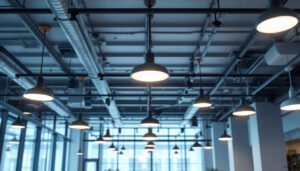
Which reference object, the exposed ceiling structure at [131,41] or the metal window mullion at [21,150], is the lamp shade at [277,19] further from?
the metal window mullion at [21,150]

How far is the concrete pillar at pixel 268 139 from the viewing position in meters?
7.09

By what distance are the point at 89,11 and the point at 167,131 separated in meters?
11.5

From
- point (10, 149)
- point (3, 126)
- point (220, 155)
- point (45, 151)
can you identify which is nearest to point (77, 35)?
point (3, 126)

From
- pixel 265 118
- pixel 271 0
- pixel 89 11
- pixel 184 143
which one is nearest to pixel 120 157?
pixel 184 143

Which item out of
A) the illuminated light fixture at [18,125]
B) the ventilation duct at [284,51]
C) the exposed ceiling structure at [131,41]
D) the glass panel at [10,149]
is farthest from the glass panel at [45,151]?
the ventilation duct at [284,51]

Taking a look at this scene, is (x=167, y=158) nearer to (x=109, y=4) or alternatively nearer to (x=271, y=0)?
(x=109, y=4)

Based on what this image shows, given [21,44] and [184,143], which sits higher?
[21,44]

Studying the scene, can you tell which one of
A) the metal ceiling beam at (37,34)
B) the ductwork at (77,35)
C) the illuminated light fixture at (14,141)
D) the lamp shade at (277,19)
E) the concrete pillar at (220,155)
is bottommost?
the concrete pillar at (220,155)

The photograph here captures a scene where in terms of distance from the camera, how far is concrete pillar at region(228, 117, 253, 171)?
30.5 ft

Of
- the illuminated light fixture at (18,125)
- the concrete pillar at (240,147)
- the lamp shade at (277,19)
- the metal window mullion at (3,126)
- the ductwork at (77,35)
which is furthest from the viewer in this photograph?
the concrete pillar at (240,147)

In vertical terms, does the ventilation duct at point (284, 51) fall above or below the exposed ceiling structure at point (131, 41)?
below

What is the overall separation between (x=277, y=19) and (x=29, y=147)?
8.87m

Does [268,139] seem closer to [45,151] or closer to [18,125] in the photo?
[18,125]

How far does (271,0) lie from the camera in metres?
2.12
